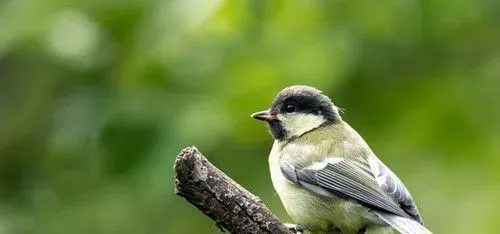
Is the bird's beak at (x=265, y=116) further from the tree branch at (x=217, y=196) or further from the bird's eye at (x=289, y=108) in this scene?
the tree branch at (x=217, y=196)

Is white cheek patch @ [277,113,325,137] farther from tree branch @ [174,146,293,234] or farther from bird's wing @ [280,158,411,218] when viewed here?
tree branch @ [174,146,293,234]

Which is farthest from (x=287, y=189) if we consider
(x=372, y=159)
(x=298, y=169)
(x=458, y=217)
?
(x=458, y=217)

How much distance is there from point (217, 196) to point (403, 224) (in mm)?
899

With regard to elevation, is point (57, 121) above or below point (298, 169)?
above

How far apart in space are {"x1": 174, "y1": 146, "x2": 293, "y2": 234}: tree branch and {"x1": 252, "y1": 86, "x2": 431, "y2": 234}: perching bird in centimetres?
58

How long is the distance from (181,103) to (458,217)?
1.45 m

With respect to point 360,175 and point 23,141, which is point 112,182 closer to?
point 23,141

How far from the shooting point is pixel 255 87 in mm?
5395

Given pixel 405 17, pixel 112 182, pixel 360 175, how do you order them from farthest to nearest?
pixel 112 182, pixel 405 17, pixel 360 175

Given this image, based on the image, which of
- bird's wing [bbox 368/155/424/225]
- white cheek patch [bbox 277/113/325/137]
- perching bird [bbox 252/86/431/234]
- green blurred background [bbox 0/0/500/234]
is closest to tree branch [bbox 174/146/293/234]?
perching bird [bbox 252/86/431/234]

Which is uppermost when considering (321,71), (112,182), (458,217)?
(321,71)

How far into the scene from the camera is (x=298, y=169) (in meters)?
4.56

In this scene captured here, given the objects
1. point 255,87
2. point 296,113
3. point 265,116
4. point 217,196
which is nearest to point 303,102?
point 296,113

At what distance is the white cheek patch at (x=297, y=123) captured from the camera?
16.0 feet
